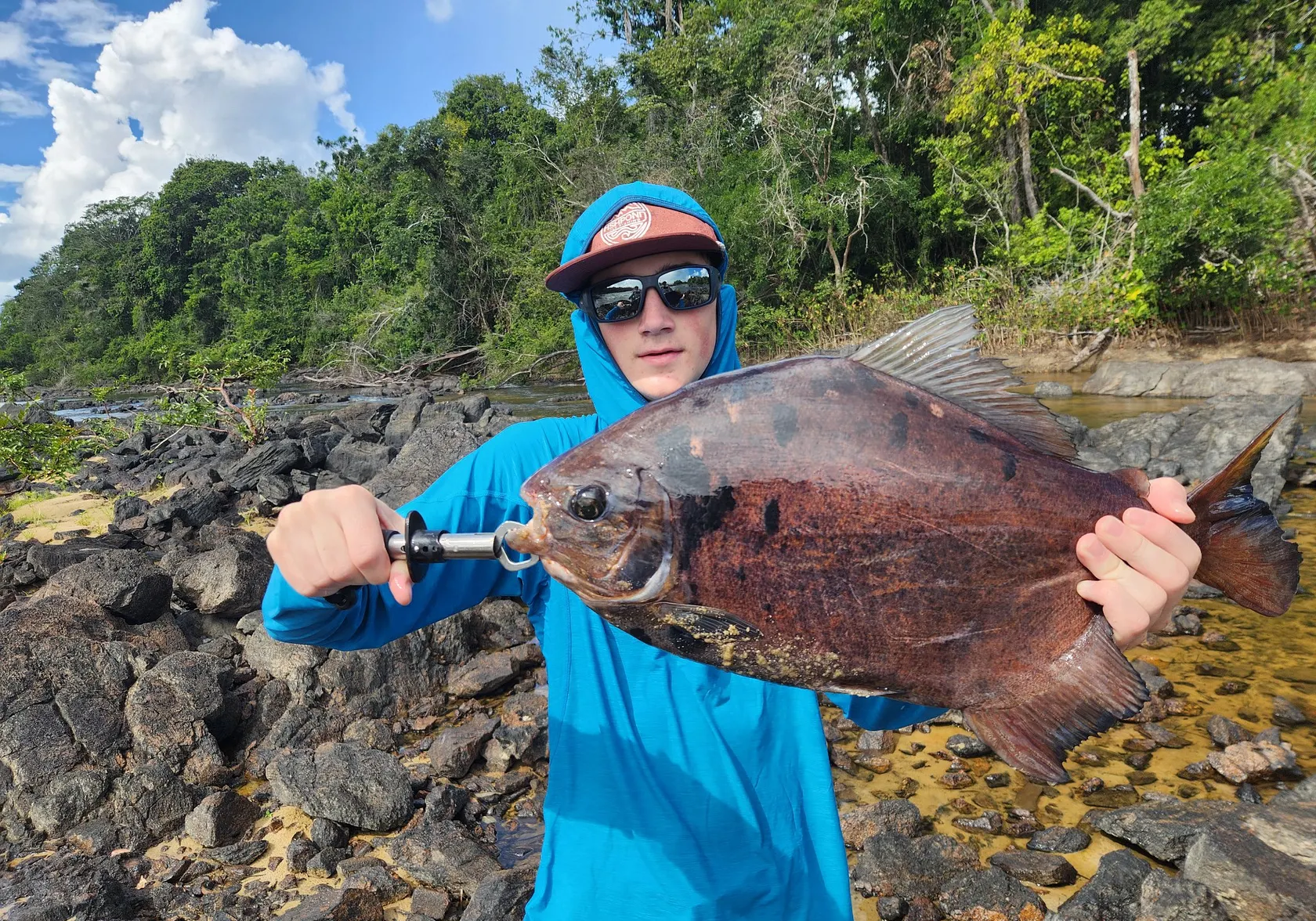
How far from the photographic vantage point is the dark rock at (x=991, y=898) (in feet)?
11.0

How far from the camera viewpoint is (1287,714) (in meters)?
4.73

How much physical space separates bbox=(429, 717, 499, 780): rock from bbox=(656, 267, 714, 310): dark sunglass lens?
3.98 m

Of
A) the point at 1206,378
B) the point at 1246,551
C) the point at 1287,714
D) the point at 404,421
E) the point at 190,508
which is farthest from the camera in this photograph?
the point at 404,421

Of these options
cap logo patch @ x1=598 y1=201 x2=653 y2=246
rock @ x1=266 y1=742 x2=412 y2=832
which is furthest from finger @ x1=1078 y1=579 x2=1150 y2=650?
rock @ x1=266 y1=742 x2=412 y2=832

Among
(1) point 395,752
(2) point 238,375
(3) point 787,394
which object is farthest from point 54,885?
(2) point 238,375

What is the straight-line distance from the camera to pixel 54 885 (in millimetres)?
3457

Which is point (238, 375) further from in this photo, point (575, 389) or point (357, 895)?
point (357, 895)

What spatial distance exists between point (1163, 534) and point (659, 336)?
144cm

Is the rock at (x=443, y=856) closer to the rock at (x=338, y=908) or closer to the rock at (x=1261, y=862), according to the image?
the rock at (x=338, y=908)

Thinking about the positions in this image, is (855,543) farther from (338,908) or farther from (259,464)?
(259,464)

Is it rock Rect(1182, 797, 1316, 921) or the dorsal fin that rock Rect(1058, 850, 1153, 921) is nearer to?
rock Rect(1182, 797, 1316, 921)

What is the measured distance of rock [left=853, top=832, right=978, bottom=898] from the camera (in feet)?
11.7

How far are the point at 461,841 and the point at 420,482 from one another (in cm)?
589

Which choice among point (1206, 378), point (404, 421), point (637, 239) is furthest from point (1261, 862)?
point (404, 421)
